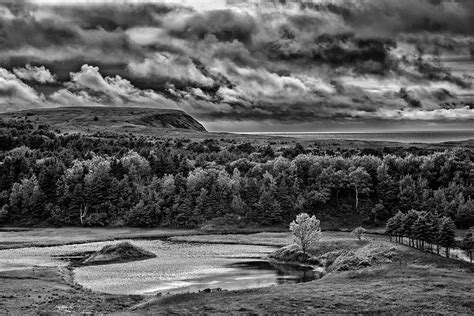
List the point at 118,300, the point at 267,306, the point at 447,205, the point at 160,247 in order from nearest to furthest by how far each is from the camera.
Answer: the point at 267,306
the point at 118,300
the point at 160,247
the point at 447,205

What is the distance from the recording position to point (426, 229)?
132750 millimetres

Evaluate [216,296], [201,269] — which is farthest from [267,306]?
[201,269]

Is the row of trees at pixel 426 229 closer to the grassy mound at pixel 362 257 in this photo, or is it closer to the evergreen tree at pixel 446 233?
the evergreen tree at pixel 446 233

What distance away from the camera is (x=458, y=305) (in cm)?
8319

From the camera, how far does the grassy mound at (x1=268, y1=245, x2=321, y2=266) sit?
135 m

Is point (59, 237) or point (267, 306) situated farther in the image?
point (59, 237)

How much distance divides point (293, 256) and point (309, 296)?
48.9 meters

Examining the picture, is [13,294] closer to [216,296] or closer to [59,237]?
[216,296]

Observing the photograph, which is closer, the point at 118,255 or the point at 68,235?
the point at 118,255

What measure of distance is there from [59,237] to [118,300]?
94038 millimetres

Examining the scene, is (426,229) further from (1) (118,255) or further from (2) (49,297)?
(2) (49,297)

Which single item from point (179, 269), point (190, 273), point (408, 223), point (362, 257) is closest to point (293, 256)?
point (362, 257)

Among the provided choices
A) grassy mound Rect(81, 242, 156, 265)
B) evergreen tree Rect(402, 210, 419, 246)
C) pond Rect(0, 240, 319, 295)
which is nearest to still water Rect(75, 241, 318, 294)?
pond Rect(0, 240, 319, 295)

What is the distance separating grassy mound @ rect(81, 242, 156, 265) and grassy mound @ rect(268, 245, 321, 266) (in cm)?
3206
